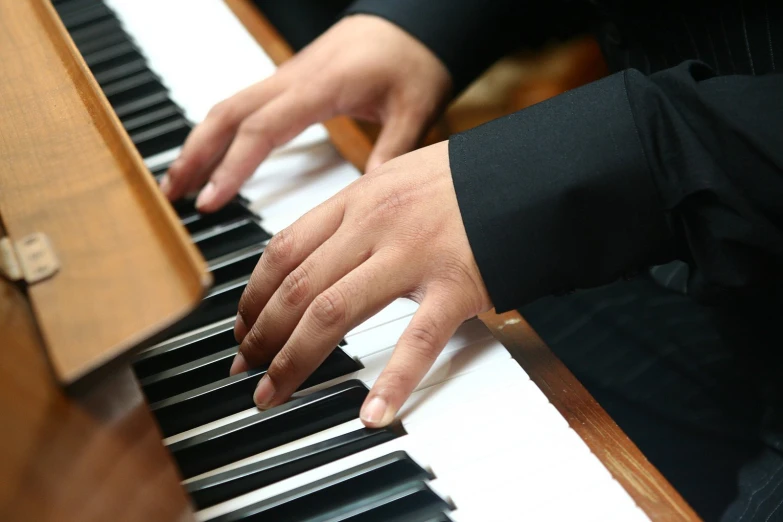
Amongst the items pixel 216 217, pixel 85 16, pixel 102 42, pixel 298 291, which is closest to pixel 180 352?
pixel 298 291

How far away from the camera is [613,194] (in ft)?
2.14

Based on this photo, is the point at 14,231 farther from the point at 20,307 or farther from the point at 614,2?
the point at 614,2

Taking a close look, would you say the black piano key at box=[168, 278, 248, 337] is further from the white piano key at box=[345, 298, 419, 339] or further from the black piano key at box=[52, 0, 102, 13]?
the black piano key at box=[52, 0, 102, 13]

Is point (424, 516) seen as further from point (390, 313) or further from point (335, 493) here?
point (390, 313)

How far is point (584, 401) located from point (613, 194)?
19 cm

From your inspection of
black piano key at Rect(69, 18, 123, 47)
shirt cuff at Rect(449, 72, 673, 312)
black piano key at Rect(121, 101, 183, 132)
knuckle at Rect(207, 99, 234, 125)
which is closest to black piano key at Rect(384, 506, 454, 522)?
shirt cuff at Rect(449, 72, 673, 312)

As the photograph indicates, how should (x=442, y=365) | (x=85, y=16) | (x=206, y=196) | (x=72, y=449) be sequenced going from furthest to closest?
(x=85, y=16) < (x=206, y=196) < (x=442, y=365) < (x=72, y=449)

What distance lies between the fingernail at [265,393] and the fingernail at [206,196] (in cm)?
33

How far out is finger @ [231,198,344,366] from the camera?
702mm

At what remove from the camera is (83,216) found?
589mm

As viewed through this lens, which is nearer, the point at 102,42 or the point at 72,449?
the point at 72,449

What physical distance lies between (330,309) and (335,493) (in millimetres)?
160

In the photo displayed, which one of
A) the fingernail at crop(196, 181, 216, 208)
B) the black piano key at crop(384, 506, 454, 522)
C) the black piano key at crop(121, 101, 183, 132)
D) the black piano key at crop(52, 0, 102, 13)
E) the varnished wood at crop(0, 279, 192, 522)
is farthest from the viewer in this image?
the black piano key at crop(52, 0, 102, 13)

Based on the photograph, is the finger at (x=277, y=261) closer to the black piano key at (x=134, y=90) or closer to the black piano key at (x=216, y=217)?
the black piano key at (x=216, y=217)
